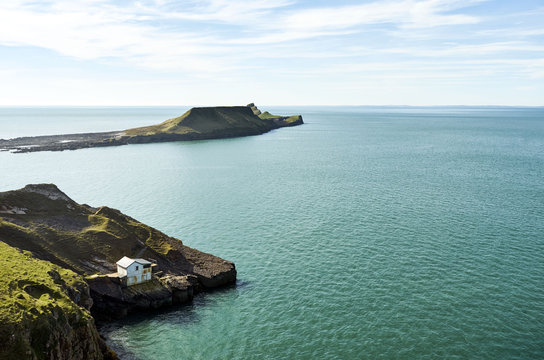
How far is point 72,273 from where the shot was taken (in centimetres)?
4159

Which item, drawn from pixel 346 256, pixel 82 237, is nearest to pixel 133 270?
pixel 82 237

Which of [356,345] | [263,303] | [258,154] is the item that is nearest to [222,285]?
[263,303]

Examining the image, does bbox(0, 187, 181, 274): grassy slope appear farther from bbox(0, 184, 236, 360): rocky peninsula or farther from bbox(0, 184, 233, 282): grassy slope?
bbox(0, 184, 236, 360): rocky peninsula

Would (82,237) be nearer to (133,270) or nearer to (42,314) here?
(133,270)

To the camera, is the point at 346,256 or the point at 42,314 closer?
the point at 42,314

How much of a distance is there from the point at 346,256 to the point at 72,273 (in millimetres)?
36774

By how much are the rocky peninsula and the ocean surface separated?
9.53 feet

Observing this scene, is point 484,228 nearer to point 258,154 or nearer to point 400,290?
point 400,290

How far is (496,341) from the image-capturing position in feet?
122

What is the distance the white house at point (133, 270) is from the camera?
4494 cm

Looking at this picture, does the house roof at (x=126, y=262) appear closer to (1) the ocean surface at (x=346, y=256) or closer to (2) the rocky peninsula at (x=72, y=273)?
(2) the rocky peninsula at (x=72, y=273)

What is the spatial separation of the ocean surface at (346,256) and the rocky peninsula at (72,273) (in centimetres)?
290

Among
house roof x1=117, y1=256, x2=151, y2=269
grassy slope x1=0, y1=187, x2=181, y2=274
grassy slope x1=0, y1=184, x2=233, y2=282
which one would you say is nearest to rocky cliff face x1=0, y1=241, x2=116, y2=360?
house roof x1=117, y1=256, x2=151, y2=269

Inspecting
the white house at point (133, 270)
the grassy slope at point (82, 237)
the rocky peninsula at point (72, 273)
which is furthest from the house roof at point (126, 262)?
the grassy slope at point (82, 237)
